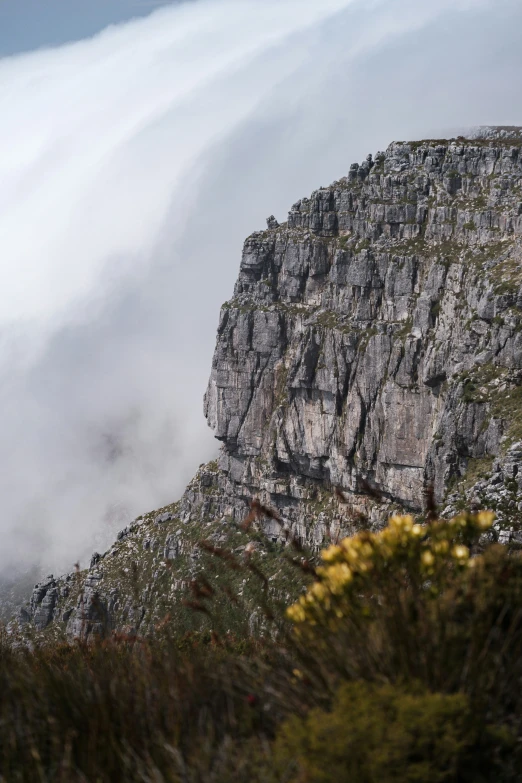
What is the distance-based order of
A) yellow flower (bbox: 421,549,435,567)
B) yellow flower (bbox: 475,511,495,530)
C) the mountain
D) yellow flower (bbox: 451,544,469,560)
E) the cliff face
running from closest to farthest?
yellow flower (bbox: 421,549,435,567)
yellow flower (bbox: 451,544,469,560)
yellow flower (bbox: 475,511,495,530)
the cliff face
the mountain

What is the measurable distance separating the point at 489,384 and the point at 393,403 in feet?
82.7

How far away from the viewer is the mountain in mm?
91938

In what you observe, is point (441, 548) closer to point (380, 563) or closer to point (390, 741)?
point (380, 563)

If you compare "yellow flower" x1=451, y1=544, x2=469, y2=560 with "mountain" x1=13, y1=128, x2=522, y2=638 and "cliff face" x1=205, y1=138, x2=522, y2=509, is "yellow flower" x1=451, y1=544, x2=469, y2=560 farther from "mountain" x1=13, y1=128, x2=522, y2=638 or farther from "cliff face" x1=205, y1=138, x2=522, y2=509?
"cliff face" x1=205, y1=138, x2=522, y2=509

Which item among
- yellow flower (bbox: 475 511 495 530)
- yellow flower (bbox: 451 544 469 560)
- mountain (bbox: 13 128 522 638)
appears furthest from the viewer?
mountain (bbox: 13 128 522 638)

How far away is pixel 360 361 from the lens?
117562 mm

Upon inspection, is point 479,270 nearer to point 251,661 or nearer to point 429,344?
point 429,344

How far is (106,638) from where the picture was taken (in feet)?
43.0

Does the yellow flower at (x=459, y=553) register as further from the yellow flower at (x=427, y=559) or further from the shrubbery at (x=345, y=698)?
the yellow flower at (x=427, y=559)

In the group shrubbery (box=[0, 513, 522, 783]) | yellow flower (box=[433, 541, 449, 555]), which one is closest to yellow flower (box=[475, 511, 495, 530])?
shrubbery (box=[0, 513, 522, 783])

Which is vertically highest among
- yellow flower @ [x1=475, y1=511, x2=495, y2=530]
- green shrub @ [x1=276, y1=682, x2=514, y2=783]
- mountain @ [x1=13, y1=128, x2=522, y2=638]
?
mountain @ [x1=13, y1=128, x2=522, y2=638]

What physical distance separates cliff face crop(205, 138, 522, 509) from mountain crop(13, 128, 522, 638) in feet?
0.82

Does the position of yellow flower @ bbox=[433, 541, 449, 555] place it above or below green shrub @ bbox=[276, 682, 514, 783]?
above

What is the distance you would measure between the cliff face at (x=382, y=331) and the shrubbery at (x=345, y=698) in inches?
2659
